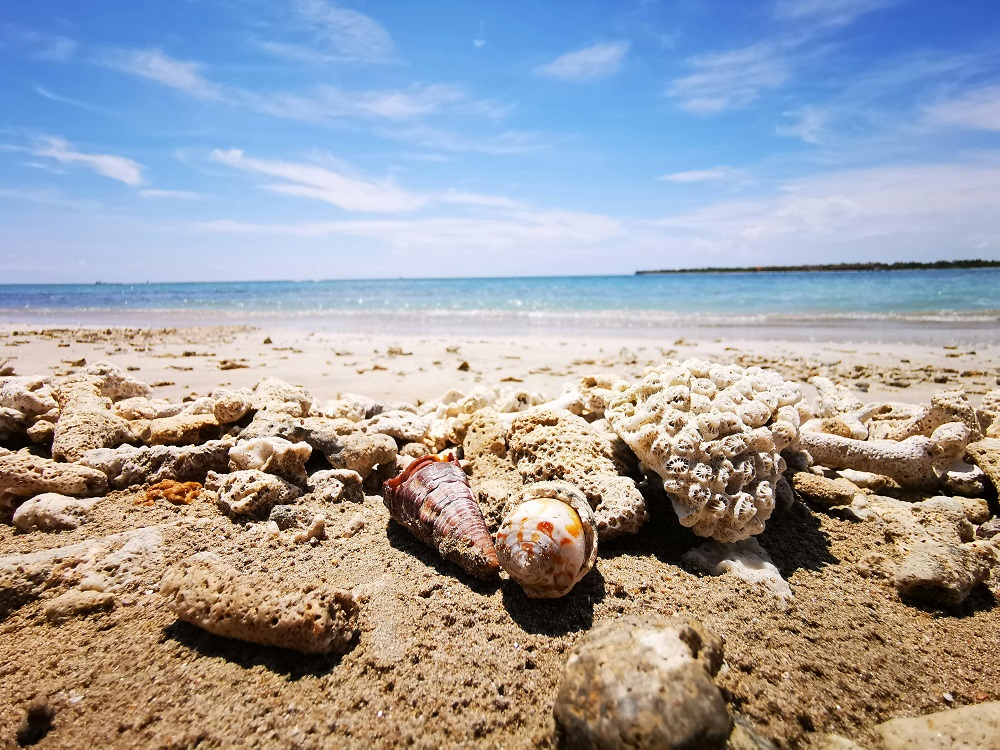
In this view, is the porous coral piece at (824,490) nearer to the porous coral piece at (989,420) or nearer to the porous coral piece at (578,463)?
the porous coral piece at (578,463)

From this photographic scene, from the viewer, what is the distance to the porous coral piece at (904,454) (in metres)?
3.48

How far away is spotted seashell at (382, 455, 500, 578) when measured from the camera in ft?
8.13

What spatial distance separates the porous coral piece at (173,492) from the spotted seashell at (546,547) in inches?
79.4

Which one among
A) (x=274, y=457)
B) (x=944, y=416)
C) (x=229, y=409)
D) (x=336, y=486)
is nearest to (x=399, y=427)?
(x=336, y=486)

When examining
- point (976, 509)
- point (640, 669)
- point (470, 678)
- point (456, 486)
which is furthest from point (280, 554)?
point (976, 509)

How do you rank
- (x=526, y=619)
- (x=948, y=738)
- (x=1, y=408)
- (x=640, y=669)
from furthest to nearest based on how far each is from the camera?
(x=1, y=408) → (x=526, y=619) → (x=948, y=738) → (x=640, y=669)

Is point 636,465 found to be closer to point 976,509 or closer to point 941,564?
point 941,564

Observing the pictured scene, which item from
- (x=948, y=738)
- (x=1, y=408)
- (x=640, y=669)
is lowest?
(x=948, y=738)

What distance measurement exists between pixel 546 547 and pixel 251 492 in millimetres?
1787

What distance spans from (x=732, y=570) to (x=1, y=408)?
16.5 feet

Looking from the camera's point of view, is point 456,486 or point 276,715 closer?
point 276,715

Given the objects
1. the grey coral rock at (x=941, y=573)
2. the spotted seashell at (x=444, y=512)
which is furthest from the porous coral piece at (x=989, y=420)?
the spotted seashell at (x=444, y=512)

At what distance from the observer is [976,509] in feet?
10.5

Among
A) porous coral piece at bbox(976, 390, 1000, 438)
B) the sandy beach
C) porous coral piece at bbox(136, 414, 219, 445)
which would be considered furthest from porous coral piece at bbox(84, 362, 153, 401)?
porous coral piece at bbox(976, 390, 1000, 438)
